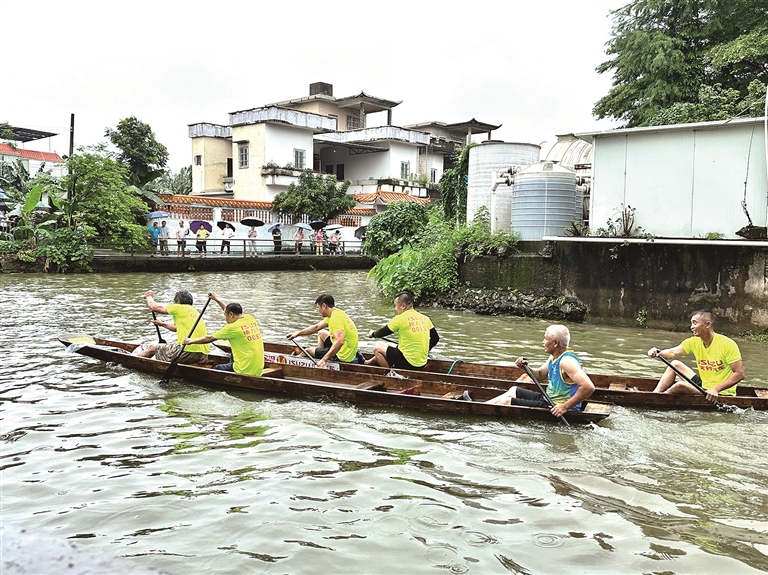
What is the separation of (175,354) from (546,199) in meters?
10.4

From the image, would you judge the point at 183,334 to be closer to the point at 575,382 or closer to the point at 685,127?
the point at 575,382

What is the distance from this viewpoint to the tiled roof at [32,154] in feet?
143

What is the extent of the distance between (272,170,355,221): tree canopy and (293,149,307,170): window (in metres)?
5.31

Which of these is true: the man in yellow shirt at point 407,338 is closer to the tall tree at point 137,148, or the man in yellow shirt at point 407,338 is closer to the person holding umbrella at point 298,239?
the person holding umbrella at point 298,239

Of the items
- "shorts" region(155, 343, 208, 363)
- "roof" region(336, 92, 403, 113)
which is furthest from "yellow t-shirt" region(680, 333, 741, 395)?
"roof" region(336, 92, 403, 113)

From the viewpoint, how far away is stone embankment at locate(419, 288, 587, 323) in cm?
1603

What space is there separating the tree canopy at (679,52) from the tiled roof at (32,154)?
35118mm

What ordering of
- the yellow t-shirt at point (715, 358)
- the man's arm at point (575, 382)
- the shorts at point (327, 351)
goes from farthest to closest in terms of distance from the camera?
the shorts at point (327, 351)
the yellow t-shirt at point (715, 358)
the man's arm at point (575, 382)

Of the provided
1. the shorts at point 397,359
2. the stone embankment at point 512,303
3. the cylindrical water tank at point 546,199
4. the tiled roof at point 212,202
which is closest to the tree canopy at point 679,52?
the cylindrical water tank at point 546,199

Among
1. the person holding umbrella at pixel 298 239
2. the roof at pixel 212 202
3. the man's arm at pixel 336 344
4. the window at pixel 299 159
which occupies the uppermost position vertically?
the window at pixel 299 159

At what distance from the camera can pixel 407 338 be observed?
31.7 ft

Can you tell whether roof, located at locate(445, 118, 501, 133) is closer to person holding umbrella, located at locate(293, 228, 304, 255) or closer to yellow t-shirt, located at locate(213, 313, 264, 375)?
person holding umbrella, located at locate(293, 228, 304, 255)

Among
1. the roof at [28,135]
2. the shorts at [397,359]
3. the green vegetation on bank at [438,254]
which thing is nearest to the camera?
the shorts at [397,359]

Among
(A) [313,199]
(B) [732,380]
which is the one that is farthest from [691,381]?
(A) [313,199]
